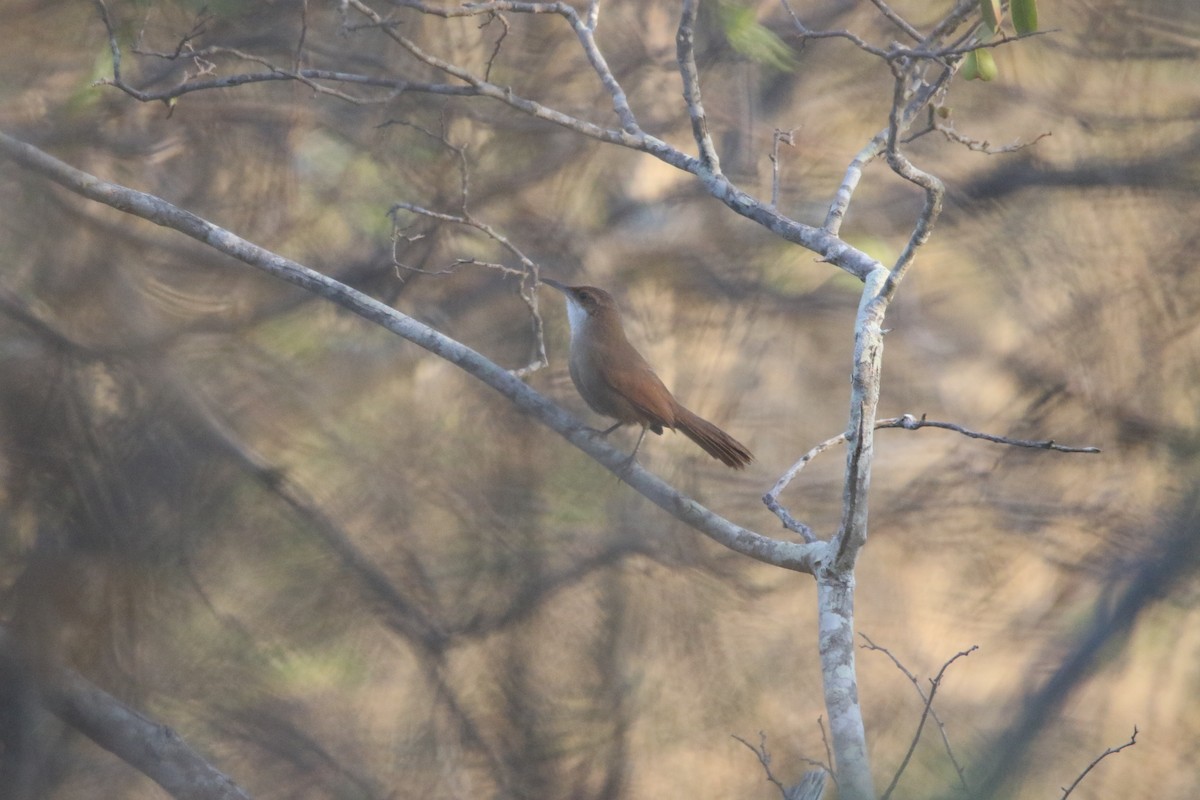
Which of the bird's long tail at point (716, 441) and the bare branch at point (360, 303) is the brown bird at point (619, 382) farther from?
the bare branch at point (360, 303)

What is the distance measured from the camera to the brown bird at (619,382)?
3736 mm

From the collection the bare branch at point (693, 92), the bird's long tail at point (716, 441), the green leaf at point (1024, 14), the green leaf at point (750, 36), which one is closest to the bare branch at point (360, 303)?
the bird's long tail at point (716, 441)

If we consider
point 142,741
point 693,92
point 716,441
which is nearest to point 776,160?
point 693,92

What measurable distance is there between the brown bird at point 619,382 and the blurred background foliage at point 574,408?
0.69m

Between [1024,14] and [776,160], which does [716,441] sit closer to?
[776,160]

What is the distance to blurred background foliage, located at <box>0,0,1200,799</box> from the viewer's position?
414 cm

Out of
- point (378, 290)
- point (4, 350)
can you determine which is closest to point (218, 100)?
point (378, 290)

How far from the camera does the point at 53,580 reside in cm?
348

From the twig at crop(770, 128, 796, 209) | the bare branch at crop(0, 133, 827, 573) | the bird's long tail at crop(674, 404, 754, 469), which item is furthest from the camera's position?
the bird's long tail at crop(674, 404, 754, 469)

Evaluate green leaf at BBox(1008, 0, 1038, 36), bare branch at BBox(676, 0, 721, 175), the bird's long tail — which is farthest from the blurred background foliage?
green leaf at BBox(1008, 0, 1038, 36)

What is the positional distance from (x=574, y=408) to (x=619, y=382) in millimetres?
1404

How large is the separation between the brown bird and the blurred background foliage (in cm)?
69

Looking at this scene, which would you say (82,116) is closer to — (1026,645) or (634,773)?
(634,773)

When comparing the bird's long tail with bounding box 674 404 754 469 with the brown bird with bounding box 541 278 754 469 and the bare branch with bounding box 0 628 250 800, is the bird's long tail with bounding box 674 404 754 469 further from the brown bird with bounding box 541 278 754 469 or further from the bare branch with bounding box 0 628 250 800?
the bare branch with bounding box 0 628 250 800
